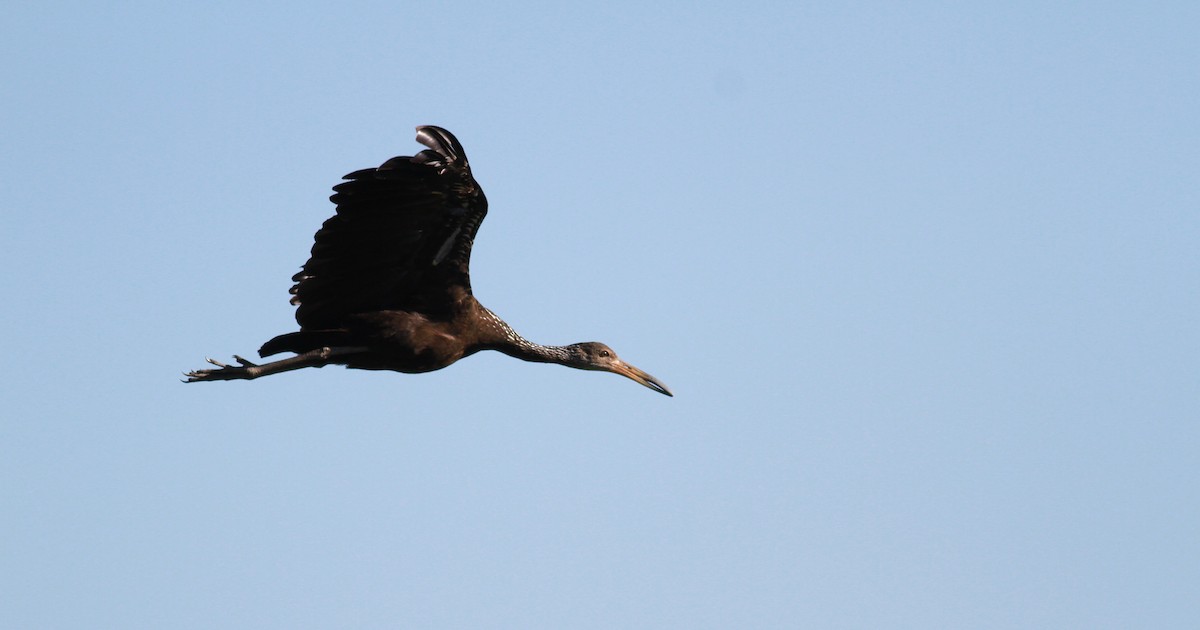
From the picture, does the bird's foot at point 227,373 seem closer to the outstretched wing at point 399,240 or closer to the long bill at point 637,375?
the outstretched wing at point 399,240

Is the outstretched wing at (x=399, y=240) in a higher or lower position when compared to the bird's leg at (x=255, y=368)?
higher

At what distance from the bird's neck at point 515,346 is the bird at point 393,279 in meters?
0.11

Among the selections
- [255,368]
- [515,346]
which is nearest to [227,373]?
[255,368]

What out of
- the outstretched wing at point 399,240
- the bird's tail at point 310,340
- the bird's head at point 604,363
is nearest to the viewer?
the outstretched wing at point 399,240

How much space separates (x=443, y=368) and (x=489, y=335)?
0.59 meters

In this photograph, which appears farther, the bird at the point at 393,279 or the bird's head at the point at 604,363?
the bird's head at the point at 604,363

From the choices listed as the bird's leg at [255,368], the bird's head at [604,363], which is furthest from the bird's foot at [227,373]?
the bird's head at [604,363]

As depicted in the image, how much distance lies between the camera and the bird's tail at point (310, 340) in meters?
16.6

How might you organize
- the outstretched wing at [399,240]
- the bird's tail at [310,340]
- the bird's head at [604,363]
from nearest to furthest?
the outstretched wing at [399,240], the bird's tail at [310,340], the bird's head at [604,363]

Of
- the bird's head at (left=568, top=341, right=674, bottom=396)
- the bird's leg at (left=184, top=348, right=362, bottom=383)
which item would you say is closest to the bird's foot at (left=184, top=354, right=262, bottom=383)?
the bird's leg at (left=184, top=348, right=362, bottom=383)

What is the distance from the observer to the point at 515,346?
1798cm

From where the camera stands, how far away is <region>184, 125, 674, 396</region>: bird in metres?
15.8

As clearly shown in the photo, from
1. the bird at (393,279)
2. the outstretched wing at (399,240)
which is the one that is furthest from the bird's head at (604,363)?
the outstretched wing at (399,240)

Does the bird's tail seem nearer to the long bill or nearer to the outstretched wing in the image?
the outstretched wing
